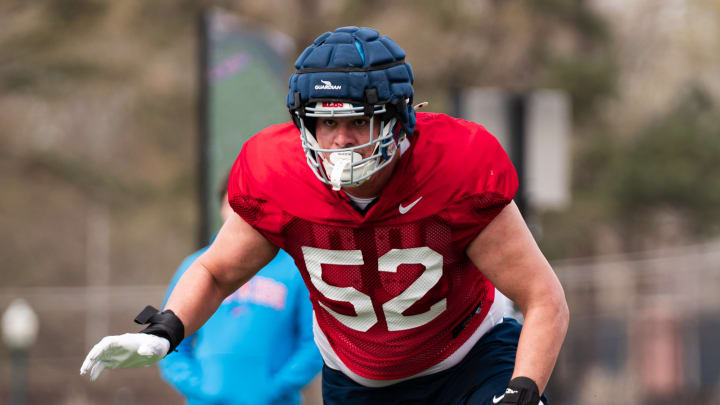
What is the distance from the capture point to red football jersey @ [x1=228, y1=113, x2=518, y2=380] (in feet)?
11.2

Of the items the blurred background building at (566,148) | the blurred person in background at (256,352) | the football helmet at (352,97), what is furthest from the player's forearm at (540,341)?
the blurred background building at (566,148)

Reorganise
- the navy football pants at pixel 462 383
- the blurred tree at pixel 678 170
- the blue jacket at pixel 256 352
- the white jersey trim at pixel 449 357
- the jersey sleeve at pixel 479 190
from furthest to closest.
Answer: the blurred tree at pixel 678 170 < the blue jacket at pixel 256 352 < the white jersey trim at pixel 449 357 < the navy football pants at pixel 462 383 < the jersey sleeve at pixel 479 190

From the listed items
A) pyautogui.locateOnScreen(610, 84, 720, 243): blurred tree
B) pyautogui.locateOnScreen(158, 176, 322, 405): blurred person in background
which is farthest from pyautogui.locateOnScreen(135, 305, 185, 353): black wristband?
pyautogui.locateOnScreen(610, 84, 720, 243): blurred tree

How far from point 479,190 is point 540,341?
53cm

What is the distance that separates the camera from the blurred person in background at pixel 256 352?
541cm

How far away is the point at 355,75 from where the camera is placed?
327 centimetres

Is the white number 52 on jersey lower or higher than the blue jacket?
higher

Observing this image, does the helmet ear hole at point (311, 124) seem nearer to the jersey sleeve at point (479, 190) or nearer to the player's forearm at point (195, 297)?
the jersey sleeve at point (479, 190)

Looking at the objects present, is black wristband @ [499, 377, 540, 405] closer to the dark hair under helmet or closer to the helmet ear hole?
the dark hair under helmet

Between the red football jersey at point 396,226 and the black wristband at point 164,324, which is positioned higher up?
the red football jersey at point 396,226

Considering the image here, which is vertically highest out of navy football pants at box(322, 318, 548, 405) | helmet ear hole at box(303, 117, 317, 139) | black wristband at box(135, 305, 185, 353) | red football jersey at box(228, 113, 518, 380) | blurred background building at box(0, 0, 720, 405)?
helmet ear hole at box(303, 117, 317, 139)

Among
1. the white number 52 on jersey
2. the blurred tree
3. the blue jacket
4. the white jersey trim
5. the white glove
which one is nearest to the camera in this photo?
the white glove

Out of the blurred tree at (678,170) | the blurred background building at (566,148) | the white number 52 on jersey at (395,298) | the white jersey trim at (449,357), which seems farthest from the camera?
the blurred tree at (678,170)

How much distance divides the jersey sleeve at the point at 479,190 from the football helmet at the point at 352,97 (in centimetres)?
23
